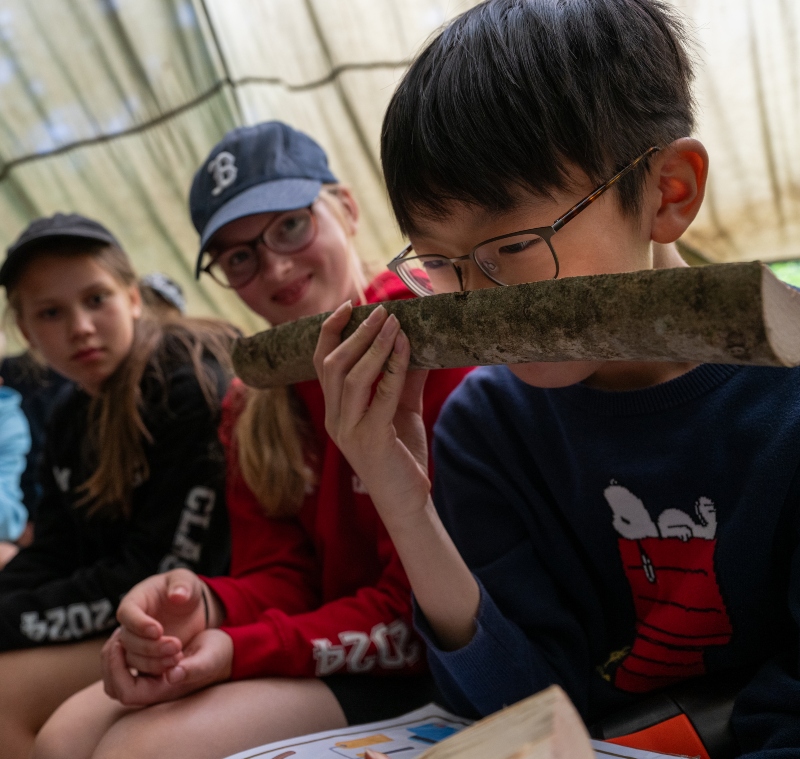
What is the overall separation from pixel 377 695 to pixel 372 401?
54 cm

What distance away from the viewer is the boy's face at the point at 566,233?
0.90 meters

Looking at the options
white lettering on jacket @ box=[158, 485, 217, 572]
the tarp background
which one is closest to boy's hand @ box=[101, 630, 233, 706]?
white lettering on jacket @ box=[158, 485, 217, 572]

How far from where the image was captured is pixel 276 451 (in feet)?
4.85

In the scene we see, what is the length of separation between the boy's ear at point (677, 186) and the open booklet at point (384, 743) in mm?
597

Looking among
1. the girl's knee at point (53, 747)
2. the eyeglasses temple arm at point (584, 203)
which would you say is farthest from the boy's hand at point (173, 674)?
the eyeglasses temple arm at point (584, 203)

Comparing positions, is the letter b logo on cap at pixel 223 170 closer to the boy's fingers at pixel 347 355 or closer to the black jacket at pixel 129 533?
the black jacket at pixel 129 533

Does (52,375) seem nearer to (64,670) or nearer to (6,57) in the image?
(6,57)

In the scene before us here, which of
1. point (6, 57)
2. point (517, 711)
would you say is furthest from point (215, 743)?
point (6, 57)

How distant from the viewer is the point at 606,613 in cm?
114

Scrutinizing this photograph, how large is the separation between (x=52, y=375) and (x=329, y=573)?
181 centimetres

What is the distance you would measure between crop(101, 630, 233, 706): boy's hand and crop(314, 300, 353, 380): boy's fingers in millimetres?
493

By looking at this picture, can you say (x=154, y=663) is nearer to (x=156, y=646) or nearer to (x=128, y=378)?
(x=156, y=646)

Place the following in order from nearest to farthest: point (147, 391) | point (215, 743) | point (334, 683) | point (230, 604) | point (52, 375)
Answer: point (215, 743)
point (334, 683)
point (230, 604)
point (147, 391)
point (52, 375)

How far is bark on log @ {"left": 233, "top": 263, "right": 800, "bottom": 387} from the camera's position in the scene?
670 mm
